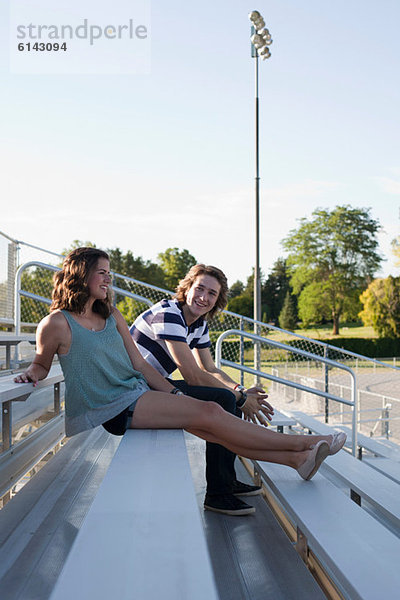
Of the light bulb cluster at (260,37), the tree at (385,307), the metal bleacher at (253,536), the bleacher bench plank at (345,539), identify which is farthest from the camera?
the tree at (385,307)

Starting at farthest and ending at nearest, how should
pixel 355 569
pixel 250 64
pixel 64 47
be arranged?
pixel 250 64
pixel 64 47
pixel 355 569

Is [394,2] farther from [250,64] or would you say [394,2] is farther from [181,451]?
[181,451]

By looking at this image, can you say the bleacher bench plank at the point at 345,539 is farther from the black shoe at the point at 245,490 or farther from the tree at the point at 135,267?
the tree at the point at 135,267

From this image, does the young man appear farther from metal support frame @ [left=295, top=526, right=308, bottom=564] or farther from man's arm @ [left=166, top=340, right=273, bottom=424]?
metal support frame @ [left=295, top=526, right=308, bottom=564]

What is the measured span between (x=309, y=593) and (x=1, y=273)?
5.26m

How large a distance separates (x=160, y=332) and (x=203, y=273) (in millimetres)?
491

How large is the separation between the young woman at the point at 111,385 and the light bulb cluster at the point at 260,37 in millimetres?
11700

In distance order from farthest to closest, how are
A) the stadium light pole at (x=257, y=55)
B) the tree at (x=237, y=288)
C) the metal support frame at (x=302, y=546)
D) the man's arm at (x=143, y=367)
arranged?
the tree at (x=237, y=288)
the stadium light pole at (x=257, y=55)
the man's arm at (x=143, y=367)
the metal support frame at (x=302, y=546)

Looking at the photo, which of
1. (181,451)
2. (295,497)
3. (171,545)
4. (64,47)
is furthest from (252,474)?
(64,47)

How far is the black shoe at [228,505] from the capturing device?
248 centimetres

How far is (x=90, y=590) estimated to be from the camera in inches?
33.7

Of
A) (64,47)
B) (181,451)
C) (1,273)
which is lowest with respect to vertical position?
(181,451)

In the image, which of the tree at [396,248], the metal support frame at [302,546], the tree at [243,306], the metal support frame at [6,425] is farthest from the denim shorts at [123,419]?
the tree at [243,306]

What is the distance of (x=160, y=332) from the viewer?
271 centimetres
